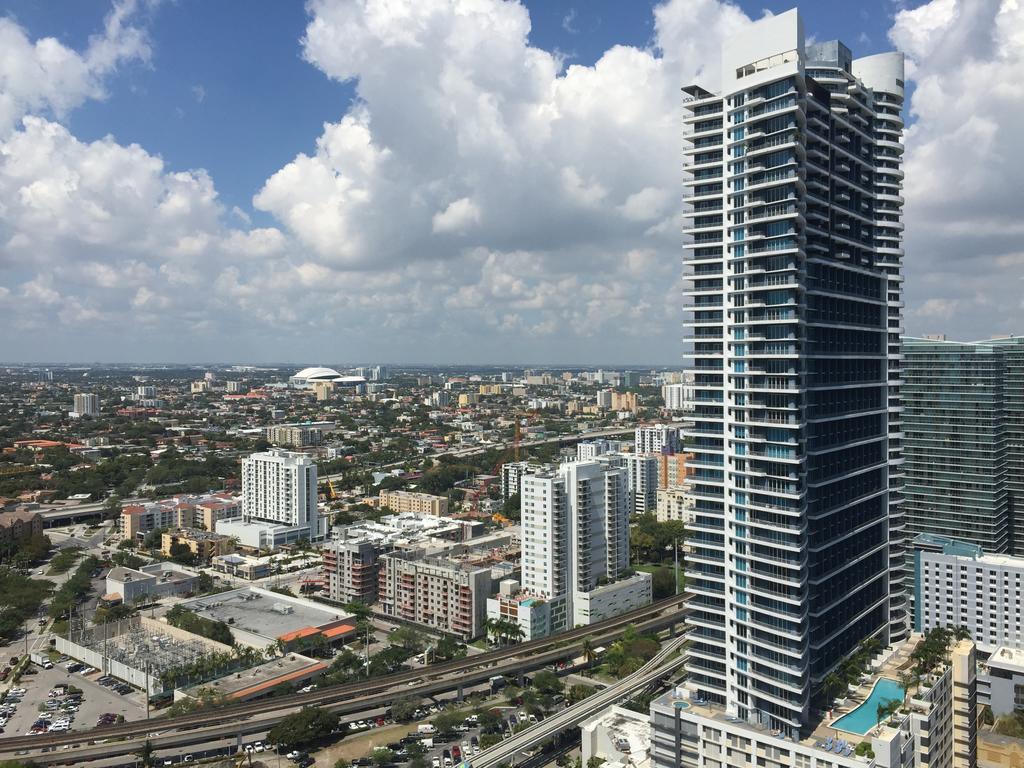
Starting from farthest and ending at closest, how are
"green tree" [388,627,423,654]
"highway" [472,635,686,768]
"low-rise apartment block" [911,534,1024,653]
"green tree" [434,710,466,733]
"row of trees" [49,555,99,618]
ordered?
1. "row of trees" [49,555,99,618]
2. "green tree" [388,627,423,654]
3. "low-rise apartment block" [911,534,1024,653]
4. "green tree" [434,710,466,733]
5. "highway" [472,635,686,768]

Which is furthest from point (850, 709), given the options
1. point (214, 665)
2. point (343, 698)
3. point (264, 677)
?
point (214, 665)

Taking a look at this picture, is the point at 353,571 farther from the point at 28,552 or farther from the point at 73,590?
the point at 28,552

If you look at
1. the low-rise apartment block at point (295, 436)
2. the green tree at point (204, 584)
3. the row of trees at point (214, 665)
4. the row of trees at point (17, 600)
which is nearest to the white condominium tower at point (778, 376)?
the row of trees at point (214, 665)

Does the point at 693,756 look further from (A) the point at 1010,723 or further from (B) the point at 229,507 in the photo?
(B) the point at 229,507

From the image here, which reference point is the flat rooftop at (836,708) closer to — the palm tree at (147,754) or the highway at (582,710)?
the highway at (582,710)

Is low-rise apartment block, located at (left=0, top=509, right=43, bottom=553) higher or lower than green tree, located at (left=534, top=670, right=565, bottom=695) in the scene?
higher

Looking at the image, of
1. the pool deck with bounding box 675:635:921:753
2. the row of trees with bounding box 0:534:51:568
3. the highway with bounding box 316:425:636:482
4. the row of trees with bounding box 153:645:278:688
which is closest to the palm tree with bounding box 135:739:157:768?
the row of trees with bounding box 153:645:278:688

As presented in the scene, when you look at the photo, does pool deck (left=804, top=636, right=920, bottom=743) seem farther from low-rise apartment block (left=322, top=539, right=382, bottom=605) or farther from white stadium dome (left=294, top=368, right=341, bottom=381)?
white stadium dome (left=294, top=368, right=341, bottom=381)

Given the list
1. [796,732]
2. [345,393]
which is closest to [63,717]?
[796,732]
